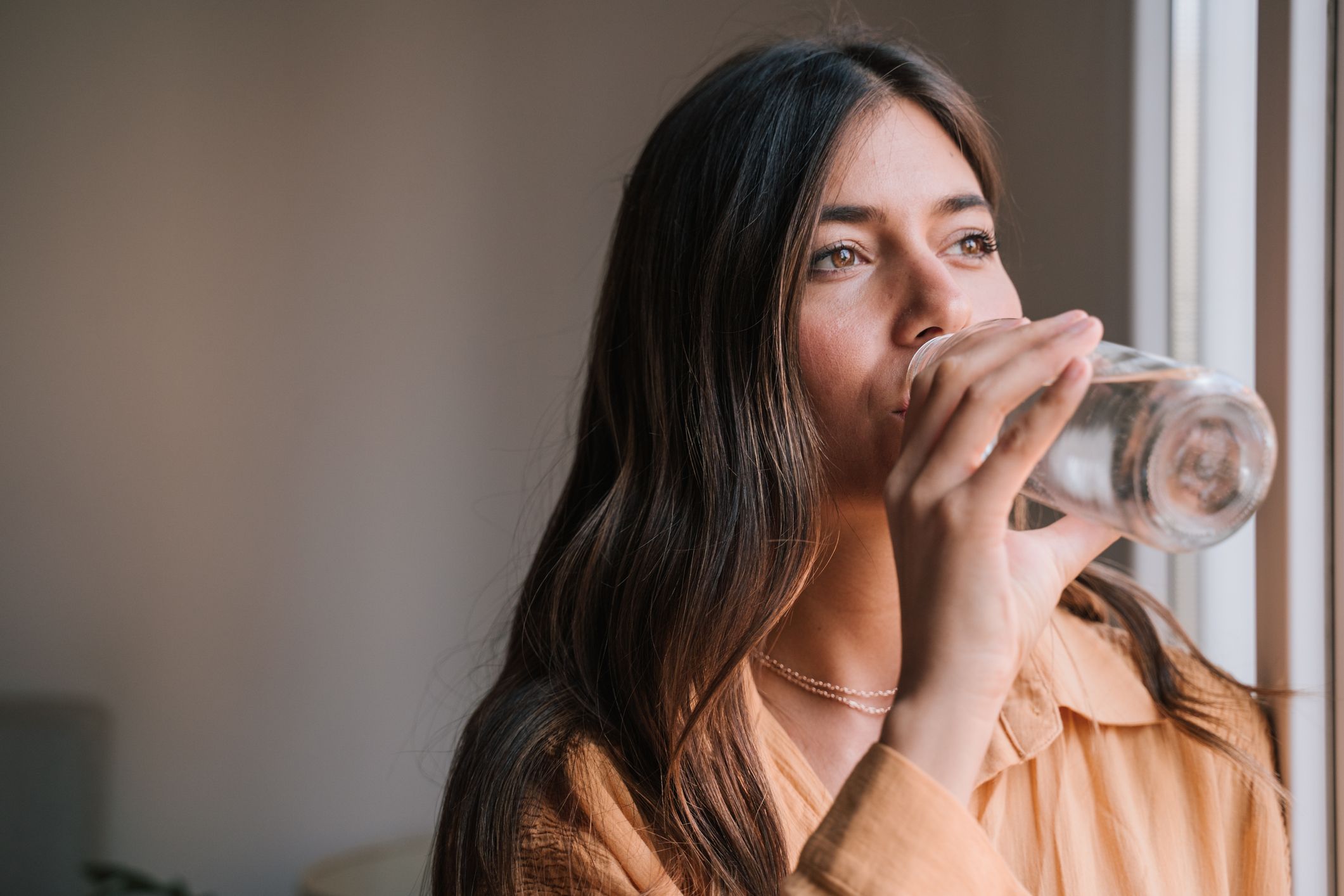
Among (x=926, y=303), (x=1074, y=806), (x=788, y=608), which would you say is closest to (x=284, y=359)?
(x=788, y=608)

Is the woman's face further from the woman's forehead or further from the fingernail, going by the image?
the fingernail

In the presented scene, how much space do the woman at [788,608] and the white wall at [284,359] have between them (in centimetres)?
99

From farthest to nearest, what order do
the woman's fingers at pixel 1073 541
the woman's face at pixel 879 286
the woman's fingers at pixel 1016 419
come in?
the woman's face at pixel 879 286 < the woman's fingers at pixel 1073 541 < the woman's fingers at pixel 1016 419

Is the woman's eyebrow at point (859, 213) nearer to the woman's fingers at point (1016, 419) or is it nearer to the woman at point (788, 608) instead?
the woman at point (788, 608)

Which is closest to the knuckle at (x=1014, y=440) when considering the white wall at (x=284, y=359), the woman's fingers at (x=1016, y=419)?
the woman's fingers at (x=1016, y=419)

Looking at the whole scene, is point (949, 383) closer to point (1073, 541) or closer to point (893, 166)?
point (1073, 541)

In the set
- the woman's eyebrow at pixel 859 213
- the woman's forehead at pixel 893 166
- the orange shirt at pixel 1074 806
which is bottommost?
the orange shirt at pixel 1074 806

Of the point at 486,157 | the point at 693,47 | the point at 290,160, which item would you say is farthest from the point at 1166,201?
the point at 290,160

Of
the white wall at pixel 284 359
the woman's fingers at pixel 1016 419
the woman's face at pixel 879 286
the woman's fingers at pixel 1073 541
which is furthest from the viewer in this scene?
the white wall at pixel 284 359

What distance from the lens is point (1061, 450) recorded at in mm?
676

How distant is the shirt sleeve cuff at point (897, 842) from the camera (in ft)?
2.06

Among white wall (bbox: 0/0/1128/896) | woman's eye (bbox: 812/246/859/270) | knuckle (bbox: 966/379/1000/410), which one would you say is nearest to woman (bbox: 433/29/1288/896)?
woman's eye (bbox: 812/246/859/270)

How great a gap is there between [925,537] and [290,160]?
5.72 feet

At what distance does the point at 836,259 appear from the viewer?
2.93ft
